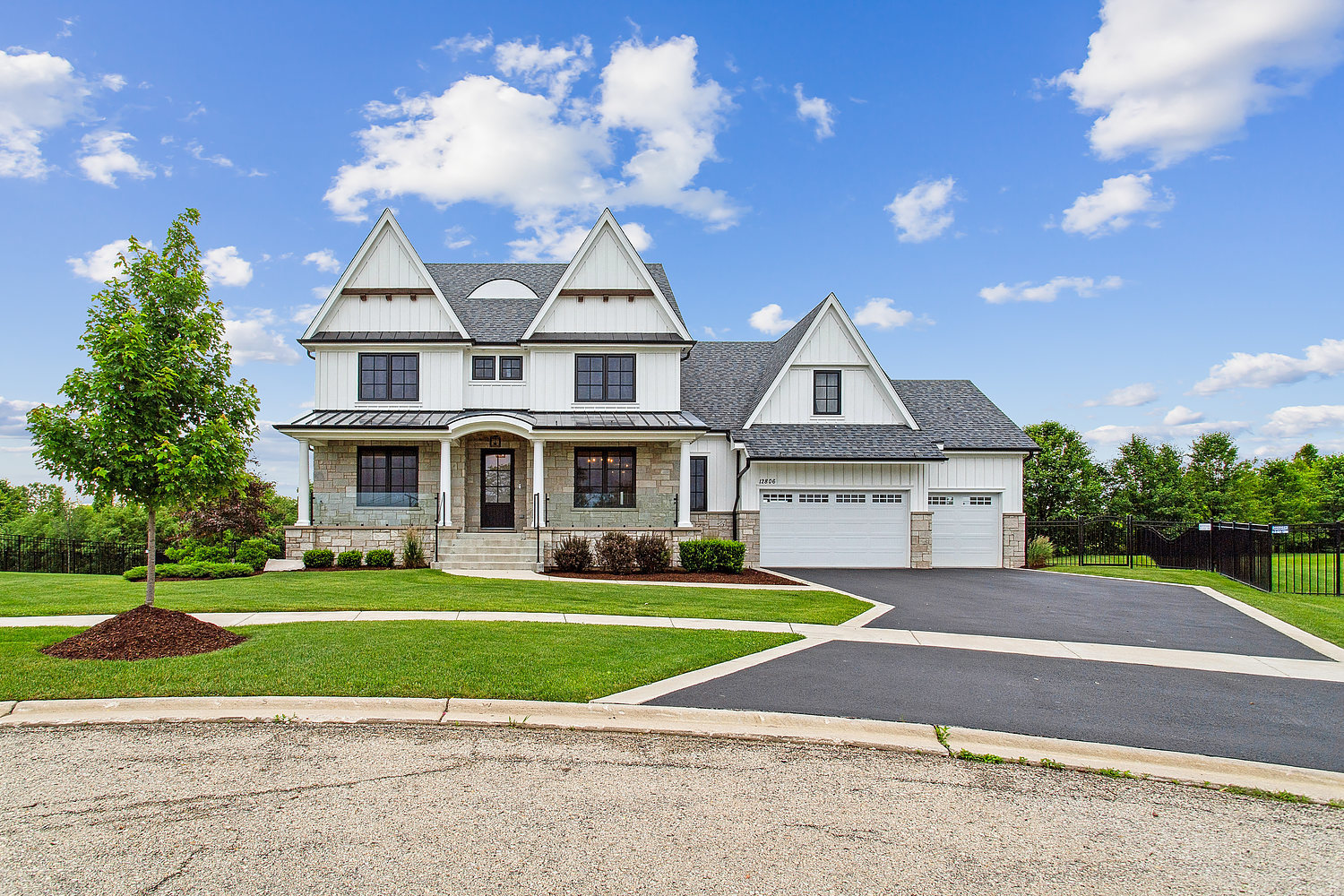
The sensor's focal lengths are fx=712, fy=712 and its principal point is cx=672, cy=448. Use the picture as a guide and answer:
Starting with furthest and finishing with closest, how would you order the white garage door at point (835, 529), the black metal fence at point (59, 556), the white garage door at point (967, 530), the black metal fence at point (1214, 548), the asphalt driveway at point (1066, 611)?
1. the white garage door at point (967, 530)
2. the black metal fence at point (59, 556)
3. the white garage door at point (835, 529)
4. the black metal fence at point (1214, 548)
5. the asphalt driveway at point (1066, 611)

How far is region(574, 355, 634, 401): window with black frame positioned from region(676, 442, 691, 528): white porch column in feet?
9.01

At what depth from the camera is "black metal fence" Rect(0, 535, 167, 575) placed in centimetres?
2200

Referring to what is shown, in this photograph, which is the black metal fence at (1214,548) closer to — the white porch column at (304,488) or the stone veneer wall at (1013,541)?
the stone veneer wall at (1013,541)

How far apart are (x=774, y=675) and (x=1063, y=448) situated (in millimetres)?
28189

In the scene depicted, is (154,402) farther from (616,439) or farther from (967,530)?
(967,530)

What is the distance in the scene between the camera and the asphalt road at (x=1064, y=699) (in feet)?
21.0

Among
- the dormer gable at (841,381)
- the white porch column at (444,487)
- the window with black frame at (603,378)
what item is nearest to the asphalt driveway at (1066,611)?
the dormer gable at (841,381)

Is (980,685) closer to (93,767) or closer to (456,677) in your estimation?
(456,677)

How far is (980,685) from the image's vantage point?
791 centimetres

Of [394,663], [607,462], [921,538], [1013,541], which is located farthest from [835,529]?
[394,663]

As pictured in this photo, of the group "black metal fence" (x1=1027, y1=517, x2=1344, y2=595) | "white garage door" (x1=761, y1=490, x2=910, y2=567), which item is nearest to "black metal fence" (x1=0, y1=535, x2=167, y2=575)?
"white garage door" (x1=761, y1=490, x2=910, y2=567)

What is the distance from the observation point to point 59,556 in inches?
870

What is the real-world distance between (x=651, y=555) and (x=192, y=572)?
10910 mm

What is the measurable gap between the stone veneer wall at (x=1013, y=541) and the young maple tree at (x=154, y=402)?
68.3 ft
